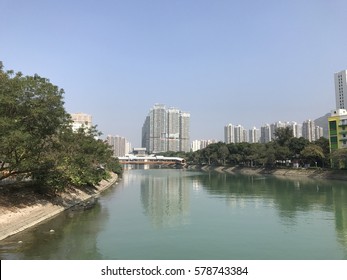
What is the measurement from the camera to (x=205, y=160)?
335 ft

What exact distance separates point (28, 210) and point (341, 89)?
76987 millimetres

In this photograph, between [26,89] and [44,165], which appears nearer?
[26,89]

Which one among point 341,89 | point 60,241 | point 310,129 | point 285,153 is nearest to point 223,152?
point 285,153

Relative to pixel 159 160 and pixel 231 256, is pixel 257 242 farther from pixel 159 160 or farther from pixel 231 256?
pixel 159 160

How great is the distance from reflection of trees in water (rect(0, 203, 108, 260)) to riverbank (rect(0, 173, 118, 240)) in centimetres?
46

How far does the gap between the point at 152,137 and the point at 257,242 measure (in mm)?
143641

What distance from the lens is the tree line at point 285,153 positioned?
49.6m

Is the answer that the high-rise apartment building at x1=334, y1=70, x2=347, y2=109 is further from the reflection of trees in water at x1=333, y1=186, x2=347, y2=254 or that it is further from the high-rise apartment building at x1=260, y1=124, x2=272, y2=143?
the reflection of trees in water at x1=333, y1=186, x2=347, y2=254

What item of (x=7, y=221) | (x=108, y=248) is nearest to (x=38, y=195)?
(x=7, y=221)

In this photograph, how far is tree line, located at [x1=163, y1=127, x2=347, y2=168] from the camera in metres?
49.6

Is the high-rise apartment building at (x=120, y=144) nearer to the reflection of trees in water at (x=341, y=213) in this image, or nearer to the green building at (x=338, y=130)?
the green building at (x=338, y=130)

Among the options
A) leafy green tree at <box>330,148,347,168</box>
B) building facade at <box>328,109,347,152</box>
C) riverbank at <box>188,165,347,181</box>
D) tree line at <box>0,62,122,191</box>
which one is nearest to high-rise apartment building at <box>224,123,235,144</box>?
riverbank at <box>188,165,347,181</box>

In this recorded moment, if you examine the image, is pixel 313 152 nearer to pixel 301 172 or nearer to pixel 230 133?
pixel 301 172

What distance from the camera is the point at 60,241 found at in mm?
13180
